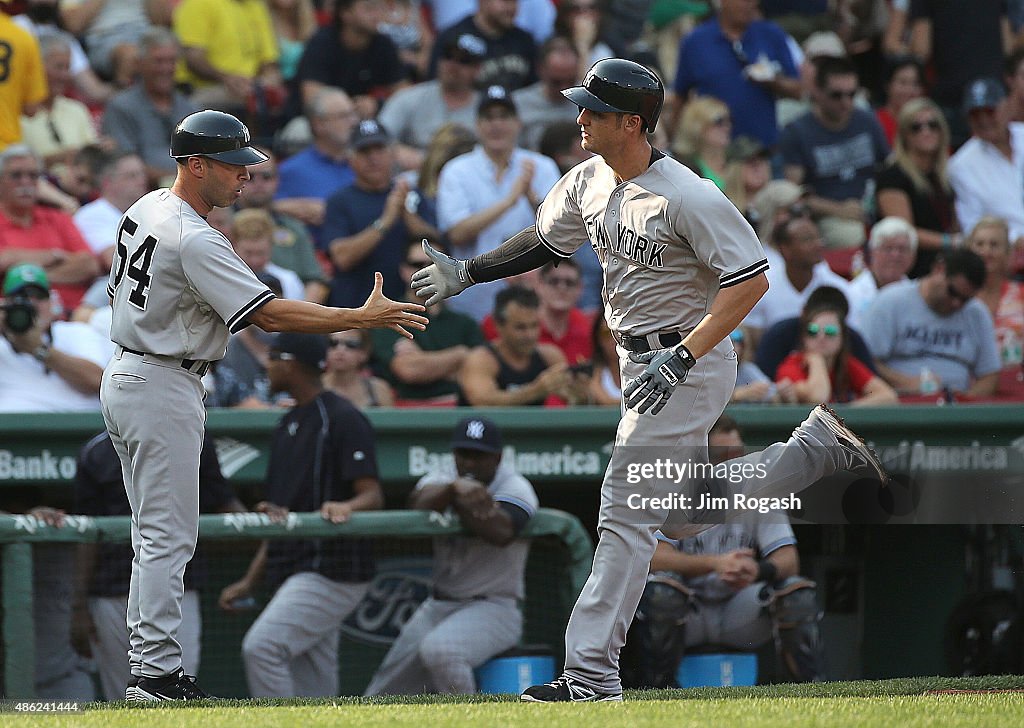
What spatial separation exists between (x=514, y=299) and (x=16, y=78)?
359cm

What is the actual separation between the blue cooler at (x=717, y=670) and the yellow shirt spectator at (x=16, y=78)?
5055 mm

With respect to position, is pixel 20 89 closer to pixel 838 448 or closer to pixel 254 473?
pixel 254 473

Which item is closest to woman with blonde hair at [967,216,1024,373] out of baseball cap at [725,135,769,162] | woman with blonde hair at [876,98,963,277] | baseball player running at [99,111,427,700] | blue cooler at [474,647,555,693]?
woman with blonde hair at [876,98,963,277]

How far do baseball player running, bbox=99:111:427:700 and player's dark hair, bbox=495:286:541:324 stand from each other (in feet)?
8.81

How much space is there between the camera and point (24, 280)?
277 inches

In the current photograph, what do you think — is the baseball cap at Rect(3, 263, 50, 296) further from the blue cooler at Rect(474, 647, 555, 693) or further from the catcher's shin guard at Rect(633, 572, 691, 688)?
the catcher's shin guard at Rect(633, 572, 691, 688)

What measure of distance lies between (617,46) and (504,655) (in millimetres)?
5748

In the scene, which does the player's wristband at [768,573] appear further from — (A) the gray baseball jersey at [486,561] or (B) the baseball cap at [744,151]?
(B) the baseball cap at [744,151]

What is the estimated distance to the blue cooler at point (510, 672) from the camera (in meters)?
6.58

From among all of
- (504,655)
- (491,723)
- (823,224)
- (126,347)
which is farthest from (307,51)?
(491,723)

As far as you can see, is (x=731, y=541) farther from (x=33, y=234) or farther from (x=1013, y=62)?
(x=1013, y=62)

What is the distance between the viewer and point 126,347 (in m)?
4.84

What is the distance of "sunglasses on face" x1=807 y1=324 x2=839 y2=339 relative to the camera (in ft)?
25.5

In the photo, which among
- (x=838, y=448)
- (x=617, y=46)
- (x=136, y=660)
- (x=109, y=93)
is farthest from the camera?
(x=617, y=46)
